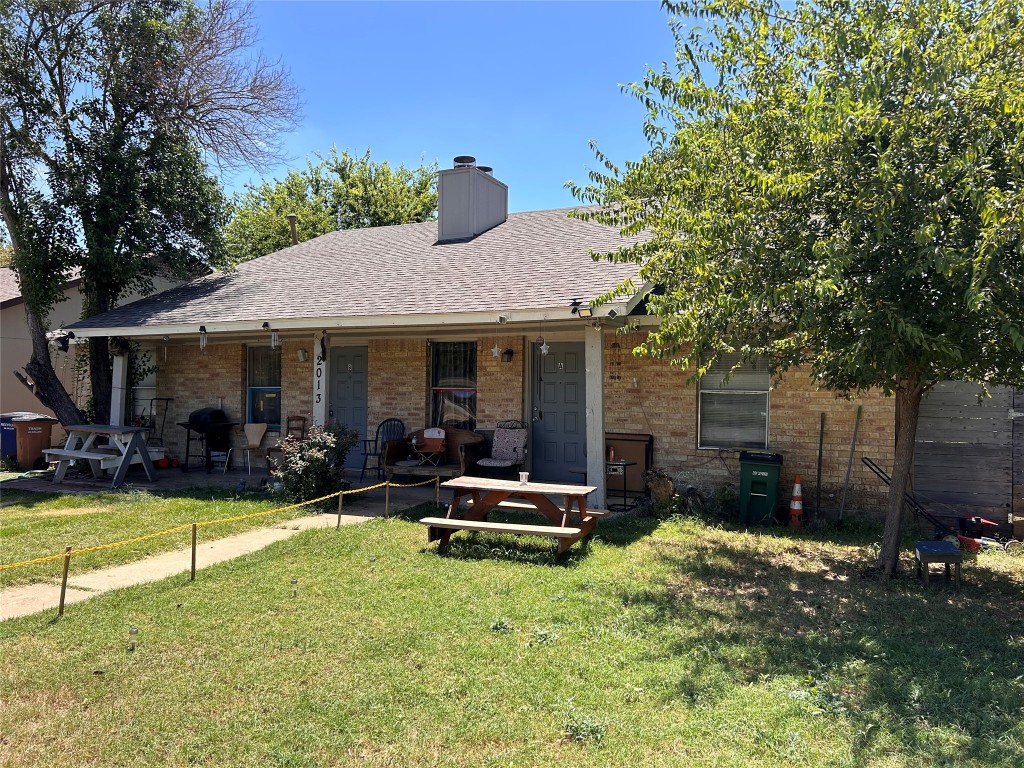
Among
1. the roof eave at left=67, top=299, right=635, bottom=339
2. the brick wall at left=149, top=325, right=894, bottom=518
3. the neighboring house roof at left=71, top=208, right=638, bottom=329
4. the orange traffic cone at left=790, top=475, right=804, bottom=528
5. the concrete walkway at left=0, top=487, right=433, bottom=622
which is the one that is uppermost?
the neighboring house roof at left=71, top=208, right=638, bottom=329

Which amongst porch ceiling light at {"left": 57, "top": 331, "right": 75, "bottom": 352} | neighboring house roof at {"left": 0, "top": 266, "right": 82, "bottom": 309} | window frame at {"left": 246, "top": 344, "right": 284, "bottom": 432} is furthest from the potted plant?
neighboring house roof at {"left": 0, "top": 266, "right": 82, "bottom": 309}

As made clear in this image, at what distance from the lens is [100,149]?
12.4 m

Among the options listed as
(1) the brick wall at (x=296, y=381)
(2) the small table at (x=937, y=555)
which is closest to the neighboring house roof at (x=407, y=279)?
(1) the brick wall at (x=296, y=381)

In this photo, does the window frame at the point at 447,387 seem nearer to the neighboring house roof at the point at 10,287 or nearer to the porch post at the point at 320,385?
the porch post at the point at 320,385

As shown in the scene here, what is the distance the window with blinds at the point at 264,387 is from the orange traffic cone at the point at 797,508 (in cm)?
886

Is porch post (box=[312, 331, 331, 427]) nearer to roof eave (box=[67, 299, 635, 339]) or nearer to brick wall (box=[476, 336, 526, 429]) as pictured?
roof eave (box=[67, 299, 635, 339])

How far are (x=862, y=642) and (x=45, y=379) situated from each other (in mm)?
13602

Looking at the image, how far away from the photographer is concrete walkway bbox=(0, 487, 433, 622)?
543 cm

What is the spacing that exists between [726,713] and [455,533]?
450 centimetres

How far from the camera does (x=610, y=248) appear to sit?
410 inches

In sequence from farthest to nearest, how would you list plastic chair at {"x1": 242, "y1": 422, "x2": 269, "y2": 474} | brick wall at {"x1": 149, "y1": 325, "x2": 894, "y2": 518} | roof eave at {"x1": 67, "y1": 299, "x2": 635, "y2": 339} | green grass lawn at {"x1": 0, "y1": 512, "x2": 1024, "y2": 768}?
plastic chair at {"x1": 242, "y1": 422, "x2": 269, "y2": 474} → brick wall at {"x1": 149, "y1": 325, "x2": 894, "y2": 518} → roof eave at {"x1": 67, "y1": 299, "x2": 635, "y2": 339} → green grass lawn at {"x1": 0, "y1": 512, "x2": 1024, "y2": 768}

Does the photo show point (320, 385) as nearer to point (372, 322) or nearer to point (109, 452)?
point (372, 322)

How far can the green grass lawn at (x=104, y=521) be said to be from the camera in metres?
6.68

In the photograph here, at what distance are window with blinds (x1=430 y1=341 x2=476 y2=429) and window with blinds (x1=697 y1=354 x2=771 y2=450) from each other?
12.0ft
